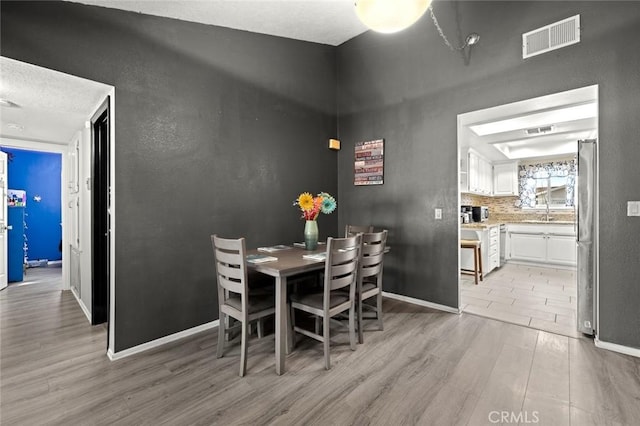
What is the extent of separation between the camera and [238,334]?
265cm

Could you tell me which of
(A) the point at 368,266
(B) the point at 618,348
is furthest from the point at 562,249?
(A) the point at 368,266

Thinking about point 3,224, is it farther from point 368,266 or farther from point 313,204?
point 368,266

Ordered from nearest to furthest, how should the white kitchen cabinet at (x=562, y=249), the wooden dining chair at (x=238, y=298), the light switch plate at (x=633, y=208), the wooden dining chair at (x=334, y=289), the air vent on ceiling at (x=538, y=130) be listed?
1. the wooden dining chair at (x=238, y=298)
2. the wooden dining chair at (x=334, y=289)
3. the light switch plate at (x=633, y=208)
4. the air vent on ceiling at (x=538, y=130)
5. the white kitchen cabinet at (x=562, y=249)

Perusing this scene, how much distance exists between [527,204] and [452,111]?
182 inches

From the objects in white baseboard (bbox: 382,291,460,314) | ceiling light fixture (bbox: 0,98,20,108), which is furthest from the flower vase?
ceiling light fixture (bbox: 0,98,20,108)

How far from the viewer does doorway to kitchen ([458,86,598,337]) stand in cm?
300

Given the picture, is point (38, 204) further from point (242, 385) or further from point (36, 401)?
point (242, 385)

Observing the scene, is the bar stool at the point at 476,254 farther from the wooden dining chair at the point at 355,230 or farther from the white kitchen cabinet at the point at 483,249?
the wooden dining chair at the point at 355,230

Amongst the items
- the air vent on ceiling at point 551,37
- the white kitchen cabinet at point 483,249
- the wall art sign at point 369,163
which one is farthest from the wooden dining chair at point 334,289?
the white kitchen cabinet at point 483,249

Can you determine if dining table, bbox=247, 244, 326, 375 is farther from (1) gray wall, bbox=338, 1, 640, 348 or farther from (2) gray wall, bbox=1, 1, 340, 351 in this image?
(1) gray wall, bbox=338, 1, 640, 348

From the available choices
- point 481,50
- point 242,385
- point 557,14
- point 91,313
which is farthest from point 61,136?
point 557,14

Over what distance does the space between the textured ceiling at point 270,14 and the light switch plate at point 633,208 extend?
9.71 ft

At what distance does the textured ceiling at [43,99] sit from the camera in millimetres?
2033

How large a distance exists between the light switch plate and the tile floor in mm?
1116
